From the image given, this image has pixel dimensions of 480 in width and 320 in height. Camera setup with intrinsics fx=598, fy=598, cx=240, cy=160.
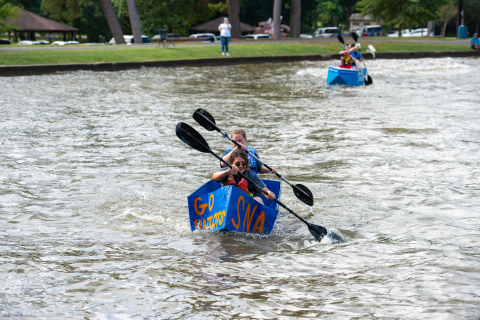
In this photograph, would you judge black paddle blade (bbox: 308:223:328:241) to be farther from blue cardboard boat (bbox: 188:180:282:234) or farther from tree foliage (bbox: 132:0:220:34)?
tree foliage (bbox: 132:0:220:34)

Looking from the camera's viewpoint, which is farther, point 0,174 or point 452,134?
point 452,134

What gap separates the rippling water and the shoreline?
5.62m

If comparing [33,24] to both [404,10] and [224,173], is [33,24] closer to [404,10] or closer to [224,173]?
[404,10]

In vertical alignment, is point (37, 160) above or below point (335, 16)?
below

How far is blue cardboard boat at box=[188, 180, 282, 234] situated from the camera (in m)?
6.47

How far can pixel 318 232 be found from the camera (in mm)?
6840

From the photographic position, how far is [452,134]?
13078mm

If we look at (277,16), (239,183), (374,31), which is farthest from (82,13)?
(239,183)

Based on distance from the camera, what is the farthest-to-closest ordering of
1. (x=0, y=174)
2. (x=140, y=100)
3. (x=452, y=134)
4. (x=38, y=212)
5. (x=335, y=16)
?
(x=335, y=16)
(x=140, y=100)
(x=452, y=134)
(x=0, y=174)
(x=38, y=212)

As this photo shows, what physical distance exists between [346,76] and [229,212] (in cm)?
1554

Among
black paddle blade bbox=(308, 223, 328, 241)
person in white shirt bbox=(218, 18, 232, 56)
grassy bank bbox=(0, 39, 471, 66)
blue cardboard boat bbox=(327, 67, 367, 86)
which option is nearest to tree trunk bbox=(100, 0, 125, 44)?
grassy bank bbox=(0, 39, 471, 66)

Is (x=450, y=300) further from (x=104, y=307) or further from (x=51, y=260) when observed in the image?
(x=51, y=260)

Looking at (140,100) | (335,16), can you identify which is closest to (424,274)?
(140,100)

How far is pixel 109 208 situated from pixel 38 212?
0.91 meters
